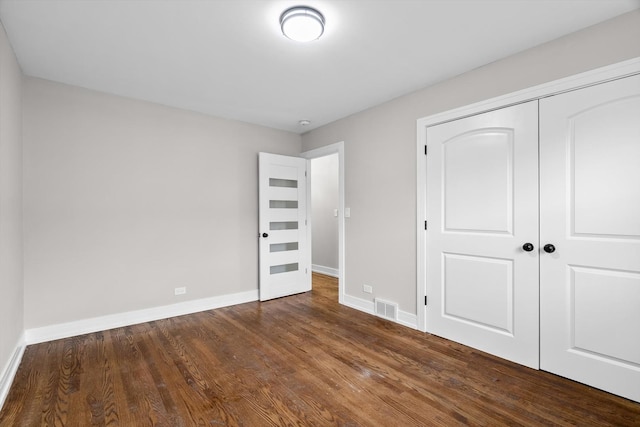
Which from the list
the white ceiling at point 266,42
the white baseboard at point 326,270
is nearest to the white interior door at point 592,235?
the white ceiling at point 266,42

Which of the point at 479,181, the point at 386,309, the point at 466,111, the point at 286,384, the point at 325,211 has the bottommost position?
the point at 286,384

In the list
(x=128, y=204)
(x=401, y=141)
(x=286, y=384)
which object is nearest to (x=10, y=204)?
(x=128, y=204)

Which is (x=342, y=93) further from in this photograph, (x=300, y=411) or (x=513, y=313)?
(x=300, y=411)

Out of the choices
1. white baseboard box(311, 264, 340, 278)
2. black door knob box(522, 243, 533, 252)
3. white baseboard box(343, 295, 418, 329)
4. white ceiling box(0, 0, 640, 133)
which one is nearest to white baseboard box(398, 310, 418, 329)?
white baseboard box(343, 295, 418, 329)

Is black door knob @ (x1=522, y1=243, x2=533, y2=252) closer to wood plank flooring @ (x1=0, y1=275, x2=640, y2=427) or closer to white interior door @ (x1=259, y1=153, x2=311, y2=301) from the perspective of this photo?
wood plank flooring @ (x1=0, y1=275, x2=640, y2=427)

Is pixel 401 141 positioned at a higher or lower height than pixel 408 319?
higher

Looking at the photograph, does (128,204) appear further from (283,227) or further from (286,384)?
(286,384)

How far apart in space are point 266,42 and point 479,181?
2.18 meters

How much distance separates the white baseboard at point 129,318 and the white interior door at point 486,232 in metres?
2.59

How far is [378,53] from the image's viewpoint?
251 cm

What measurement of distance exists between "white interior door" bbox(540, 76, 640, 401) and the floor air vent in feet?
4.54

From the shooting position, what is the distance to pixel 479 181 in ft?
8.87

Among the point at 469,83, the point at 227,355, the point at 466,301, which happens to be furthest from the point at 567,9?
the point at 227,355

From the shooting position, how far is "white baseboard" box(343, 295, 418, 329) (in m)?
3.23
